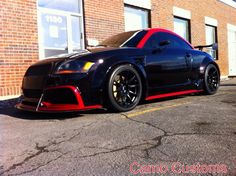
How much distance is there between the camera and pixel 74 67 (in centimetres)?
420

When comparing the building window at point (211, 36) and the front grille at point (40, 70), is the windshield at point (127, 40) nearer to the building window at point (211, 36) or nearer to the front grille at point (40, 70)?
the front grille at point (40, 70)

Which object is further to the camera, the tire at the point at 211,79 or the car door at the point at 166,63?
the tire at the point at 211,79

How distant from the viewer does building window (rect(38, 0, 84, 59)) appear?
772cm

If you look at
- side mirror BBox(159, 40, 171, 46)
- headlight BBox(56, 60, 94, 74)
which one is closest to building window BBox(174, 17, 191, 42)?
side mirror BBox(159, 40, 171, 46)

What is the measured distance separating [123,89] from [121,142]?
1653mm

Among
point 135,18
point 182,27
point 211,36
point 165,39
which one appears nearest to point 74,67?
point 165,39

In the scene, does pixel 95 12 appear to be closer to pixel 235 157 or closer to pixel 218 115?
pixel 218 115

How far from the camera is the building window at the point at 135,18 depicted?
1027 centimetres

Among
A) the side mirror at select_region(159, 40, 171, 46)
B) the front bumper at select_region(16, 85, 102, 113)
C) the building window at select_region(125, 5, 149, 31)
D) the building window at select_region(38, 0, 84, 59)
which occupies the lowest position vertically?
the front bumper at select_region(16, 85, 102, 113)

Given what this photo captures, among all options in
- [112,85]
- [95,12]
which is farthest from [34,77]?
[95,12]

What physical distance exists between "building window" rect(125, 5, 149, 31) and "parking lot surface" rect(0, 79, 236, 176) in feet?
20.5

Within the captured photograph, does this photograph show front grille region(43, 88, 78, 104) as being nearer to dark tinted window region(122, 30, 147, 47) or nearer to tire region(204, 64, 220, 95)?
dark tinted window region(122, 30, 147, 47)

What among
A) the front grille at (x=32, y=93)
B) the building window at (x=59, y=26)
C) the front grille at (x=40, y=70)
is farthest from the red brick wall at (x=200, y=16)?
the front grille at (x=32, y=93)

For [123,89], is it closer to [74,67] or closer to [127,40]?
[74,67]
